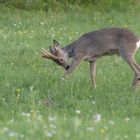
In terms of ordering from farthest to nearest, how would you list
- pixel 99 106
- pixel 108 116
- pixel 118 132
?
pixel 99 106 < pixel 108 116 < pixel 118 132

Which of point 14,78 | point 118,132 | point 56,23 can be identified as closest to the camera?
point 118,132

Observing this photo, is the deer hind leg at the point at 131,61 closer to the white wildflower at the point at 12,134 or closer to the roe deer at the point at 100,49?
the roe deer at the point at 100,49

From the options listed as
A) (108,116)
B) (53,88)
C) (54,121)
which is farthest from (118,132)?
(53,88)

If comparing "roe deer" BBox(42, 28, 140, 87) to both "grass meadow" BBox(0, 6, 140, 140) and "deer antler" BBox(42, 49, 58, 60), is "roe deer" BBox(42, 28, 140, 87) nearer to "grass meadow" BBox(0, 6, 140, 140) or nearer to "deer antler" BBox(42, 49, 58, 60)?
"deer antler" BBox(42, 49, 58, 60)

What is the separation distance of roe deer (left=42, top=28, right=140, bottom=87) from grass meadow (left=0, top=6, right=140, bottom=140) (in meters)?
0.37

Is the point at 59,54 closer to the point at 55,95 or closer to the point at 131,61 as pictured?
the point at 131,61

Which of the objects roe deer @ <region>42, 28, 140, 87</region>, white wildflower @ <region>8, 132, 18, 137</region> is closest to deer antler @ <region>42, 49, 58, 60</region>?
roe deer @ <region>42, 28, 140, 87</region>

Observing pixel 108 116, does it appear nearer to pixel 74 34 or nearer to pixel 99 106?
pixel 99 106

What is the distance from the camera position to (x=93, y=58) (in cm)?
1313

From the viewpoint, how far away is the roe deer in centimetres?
1288

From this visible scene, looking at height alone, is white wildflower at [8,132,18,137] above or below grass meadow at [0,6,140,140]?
above

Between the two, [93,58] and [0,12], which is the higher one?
[93,58]

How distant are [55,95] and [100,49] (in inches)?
69.1

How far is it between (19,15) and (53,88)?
1056cm
